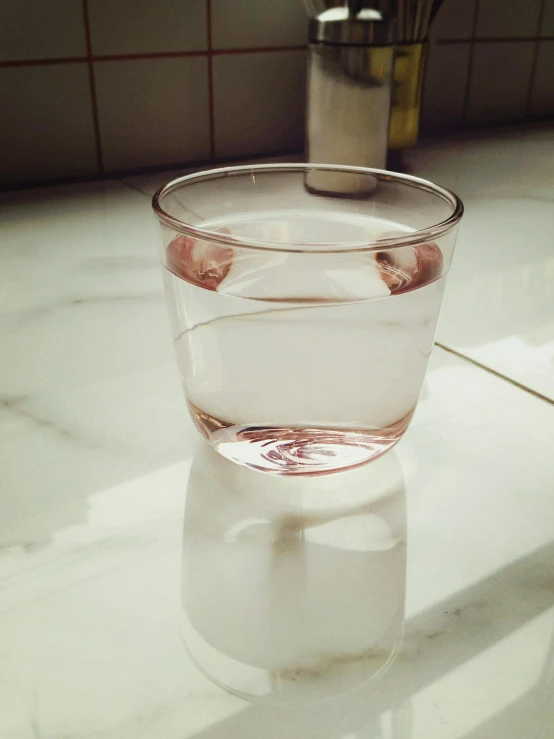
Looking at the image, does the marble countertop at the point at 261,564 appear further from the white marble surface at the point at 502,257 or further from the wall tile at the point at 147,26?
the wall tile at the point at 147,26

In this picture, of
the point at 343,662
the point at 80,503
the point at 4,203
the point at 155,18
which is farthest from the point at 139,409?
the point at 155,18

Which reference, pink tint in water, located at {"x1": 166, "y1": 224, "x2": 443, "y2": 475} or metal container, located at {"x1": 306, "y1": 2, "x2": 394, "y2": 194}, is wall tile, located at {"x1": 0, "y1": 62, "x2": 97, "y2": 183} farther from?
pink tint in water, located at {"x1": 166, "y1": 224, "x2": 443, "y2": 475}

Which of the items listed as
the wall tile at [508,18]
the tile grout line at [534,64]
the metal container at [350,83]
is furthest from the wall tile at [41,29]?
the tile grout line at [534,64]

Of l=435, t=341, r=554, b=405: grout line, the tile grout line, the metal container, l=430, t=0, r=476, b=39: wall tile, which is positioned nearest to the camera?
l=435, t=341, r=554, b=405: grout line

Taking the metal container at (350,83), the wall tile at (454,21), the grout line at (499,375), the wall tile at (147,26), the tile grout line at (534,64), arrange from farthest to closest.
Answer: the tile grout line at (534,64) → the wall tile at (454,21) → the wall tile at (147,26) → the metal container at (350,83) → the grout line at (499,375)

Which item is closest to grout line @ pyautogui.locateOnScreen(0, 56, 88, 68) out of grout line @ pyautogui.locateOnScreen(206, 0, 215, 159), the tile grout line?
grout line @ pyautogui.locateOnScreen(206, 0, 215, 159)
